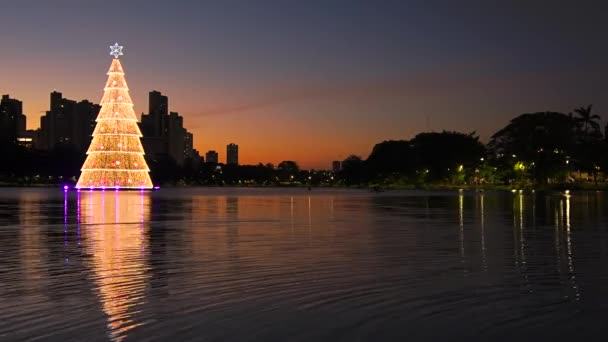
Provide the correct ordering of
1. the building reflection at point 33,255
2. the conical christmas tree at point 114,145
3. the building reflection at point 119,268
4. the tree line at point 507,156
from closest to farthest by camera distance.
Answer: the building reflection at point 119,268, the building reflection at point 33,255, the conical christmas tree at point 114,145, the tree line at point 507,156

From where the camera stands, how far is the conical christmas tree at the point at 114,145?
8200cm

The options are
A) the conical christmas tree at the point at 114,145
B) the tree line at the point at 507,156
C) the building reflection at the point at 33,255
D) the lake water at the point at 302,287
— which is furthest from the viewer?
the tree line at the point at 507,156

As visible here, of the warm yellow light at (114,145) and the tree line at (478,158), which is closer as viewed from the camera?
the warm yellow light at (114,145)

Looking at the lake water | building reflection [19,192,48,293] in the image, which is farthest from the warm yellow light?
the lake water

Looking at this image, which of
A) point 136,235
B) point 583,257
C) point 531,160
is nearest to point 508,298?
point 583,257

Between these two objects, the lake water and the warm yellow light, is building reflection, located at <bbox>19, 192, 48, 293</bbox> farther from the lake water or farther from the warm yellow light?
the warm yellow light

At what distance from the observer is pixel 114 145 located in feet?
268

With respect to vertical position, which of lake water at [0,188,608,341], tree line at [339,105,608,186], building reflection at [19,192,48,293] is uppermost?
tree line at [339,105,608,186]

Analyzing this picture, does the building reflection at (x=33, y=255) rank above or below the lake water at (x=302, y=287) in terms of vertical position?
above

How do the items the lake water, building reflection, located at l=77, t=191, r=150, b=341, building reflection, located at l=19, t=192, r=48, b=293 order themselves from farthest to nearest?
1. building reflection, located at l=19, t=192, r=48, b=293
2. building reflection, located at l=77, t=191, r=150, b=341
3. the lake water

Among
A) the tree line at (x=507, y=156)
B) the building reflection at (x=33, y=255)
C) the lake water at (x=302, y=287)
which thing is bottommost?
the lake water at (x=302, y=287)

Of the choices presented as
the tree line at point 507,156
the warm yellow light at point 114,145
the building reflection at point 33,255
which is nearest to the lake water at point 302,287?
the building reflection at point 33,255

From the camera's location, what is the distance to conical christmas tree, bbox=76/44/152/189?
8200 cm

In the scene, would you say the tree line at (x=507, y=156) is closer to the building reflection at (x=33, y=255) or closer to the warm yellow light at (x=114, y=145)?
the warm yellow light at (x=114, y=145)
